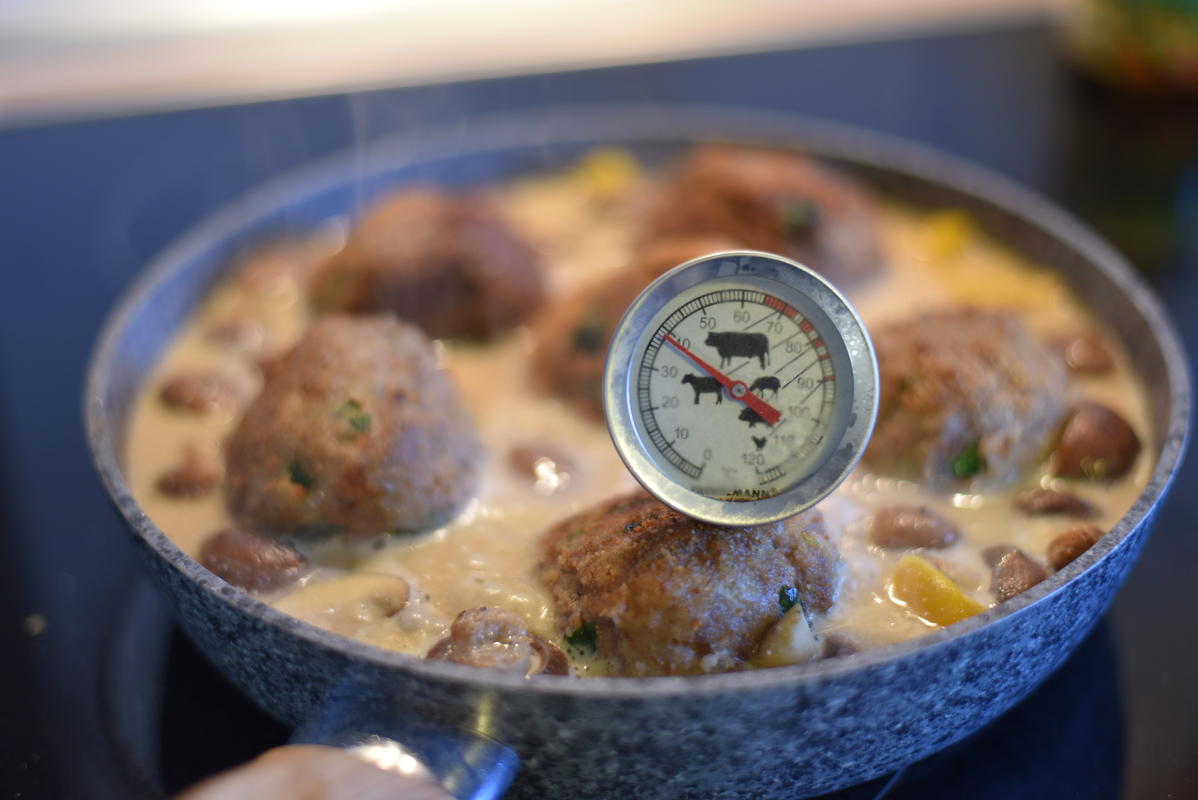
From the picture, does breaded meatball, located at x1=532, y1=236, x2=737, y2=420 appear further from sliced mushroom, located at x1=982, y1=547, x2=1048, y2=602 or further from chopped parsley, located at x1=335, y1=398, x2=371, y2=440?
sliced mushroom, located at x1=982, y1=547, x2=1048, y2=602

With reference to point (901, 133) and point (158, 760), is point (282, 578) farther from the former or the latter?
point (901, 133)

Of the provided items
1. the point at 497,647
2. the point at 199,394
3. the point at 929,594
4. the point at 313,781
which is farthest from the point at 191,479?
the point at 929,594

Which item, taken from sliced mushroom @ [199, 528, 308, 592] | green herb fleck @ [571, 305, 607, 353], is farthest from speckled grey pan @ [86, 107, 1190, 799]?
green herb fleck @ [571, 305, 607, 353]

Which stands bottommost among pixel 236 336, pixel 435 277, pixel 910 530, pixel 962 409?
pixel 910 530

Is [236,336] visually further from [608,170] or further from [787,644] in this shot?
[787,644]

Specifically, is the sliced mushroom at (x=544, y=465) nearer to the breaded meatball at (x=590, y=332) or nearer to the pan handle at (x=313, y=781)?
the breaded meatball at (x=590, y=332)

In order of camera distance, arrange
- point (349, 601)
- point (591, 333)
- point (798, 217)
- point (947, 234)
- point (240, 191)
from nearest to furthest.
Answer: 1. point (349, 601)
2. point (591, 333)
3. point (798, 217)
4. point (947, 234)
5. point (240, 191)

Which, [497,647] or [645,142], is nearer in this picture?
[497,647]

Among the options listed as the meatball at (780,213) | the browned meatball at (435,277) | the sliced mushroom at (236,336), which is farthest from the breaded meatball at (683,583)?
the sliced mushroom at (236,336)
